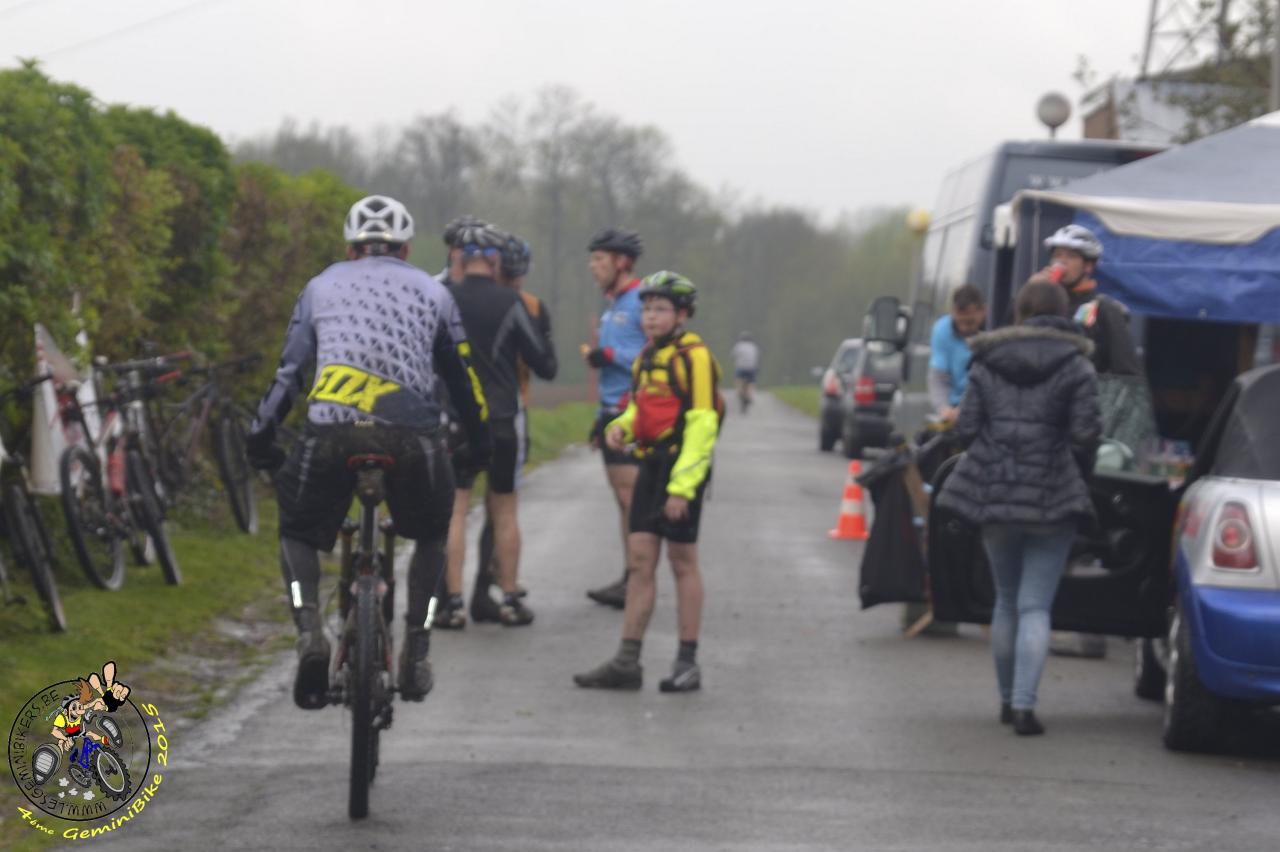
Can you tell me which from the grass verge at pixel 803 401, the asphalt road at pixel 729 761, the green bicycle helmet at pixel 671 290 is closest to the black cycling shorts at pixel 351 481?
the asphalt road at pixel 729 761

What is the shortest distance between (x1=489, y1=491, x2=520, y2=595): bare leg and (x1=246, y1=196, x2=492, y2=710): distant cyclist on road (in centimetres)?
389

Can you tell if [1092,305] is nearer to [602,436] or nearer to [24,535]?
[602,436]

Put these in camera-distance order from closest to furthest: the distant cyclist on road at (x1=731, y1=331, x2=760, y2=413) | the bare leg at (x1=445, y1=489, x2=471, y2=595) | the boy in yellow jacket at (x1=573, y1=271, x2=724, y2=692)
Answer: the boy in yellow jacket at (x1=573, y1=271, x2=724, y2=692) → the bare leg at (x1=445, y1=489, x2=471, y2=595) → the distant cyclist on road at (x1=731, y1=331, x2=760, y2=413)

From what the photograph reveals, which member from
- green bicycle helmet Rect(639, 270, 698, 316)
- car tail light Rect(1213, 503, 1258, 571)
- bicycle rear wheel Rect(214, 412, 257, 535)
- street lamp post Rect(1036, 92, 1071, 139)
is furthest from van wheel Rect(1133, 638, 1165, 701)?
street lamp post Rect(1036, 92, 1071, 139)

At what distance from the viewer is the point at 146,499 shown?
1127cm

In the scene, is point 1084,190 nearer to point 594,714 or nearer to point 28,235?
point 594,714

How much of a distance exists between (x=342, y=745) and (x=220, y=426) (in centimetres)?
637

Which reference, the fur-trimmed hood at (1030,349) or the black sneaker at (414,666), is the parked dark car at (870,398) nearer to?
the fur-trimmed hood at (1030,349)

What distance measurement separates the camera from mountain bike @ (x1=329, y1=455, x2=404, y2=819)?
246 inches

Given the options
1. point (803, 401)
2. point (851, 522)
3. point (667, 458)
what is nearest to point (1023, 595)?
point (667, 458)

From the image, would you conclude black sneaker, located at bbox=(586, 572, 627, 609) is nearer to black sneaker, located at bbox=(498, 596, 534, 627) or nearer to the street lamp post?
black sneaker, located at bbox=(498, 596, 534, 627)

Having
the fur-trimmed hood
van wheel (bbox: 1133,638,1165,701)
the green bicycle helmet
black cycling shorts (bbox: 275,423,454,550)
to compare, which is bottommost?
van wheel (bbox: 1133,638,1165,701)

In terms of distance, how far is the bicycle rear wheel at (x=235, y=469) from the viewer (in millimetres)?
13547

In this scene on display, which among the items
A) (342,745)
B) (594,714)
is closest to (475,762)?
(342,745)
